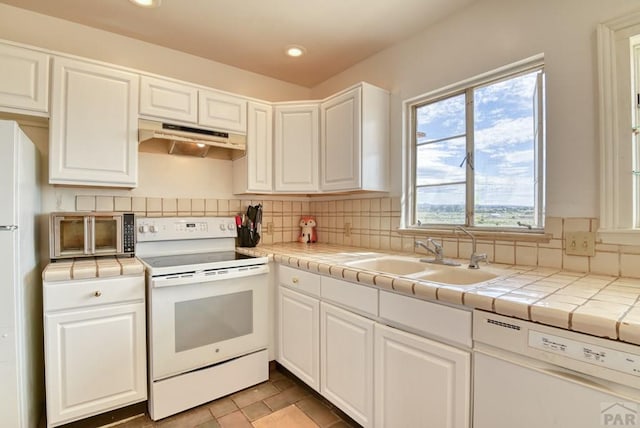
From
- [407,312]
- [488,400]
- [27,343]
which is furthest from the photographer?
[27,343]

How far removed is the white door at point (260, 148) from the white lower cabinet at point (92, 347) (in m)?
1.13

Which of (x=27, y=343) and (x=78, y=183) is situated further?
(x=78, y=183)

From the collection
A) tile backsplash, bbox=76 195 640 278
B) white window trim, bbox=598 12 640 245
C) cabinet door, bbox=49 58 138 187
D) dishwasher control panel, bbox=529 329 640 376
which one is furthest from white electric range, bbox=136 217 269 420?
white window trim, bbox=598 12 640 245

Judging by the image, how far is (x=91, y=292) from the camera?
161 cm

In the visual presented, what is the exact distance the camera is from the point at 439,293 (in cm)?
117

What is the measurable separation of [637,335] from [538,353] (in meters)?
0.24

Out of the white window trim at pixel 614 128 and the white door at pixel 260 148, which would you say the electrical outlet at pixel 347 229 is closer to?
the white door at pixel 260 148

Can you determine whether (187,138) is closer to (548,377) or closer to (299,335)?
(299,335)

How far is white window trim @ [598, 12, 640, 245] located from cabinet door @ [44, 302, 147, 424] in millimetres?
2347

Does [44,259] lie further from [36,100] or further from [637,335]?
[637,335]

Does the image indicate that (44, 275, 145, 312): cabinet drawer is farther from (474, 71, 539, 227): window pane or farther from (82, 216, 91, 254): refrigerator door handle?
(474, 71, 539, 227): window pane

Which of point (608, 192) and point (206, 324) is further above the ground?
point (608, 192)

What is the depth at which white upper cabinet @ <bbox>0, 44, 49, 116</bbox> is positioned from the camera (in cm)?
164

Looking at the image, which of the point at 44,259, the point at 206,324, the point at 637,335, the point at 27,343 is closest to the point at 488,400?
the point at 637,335
